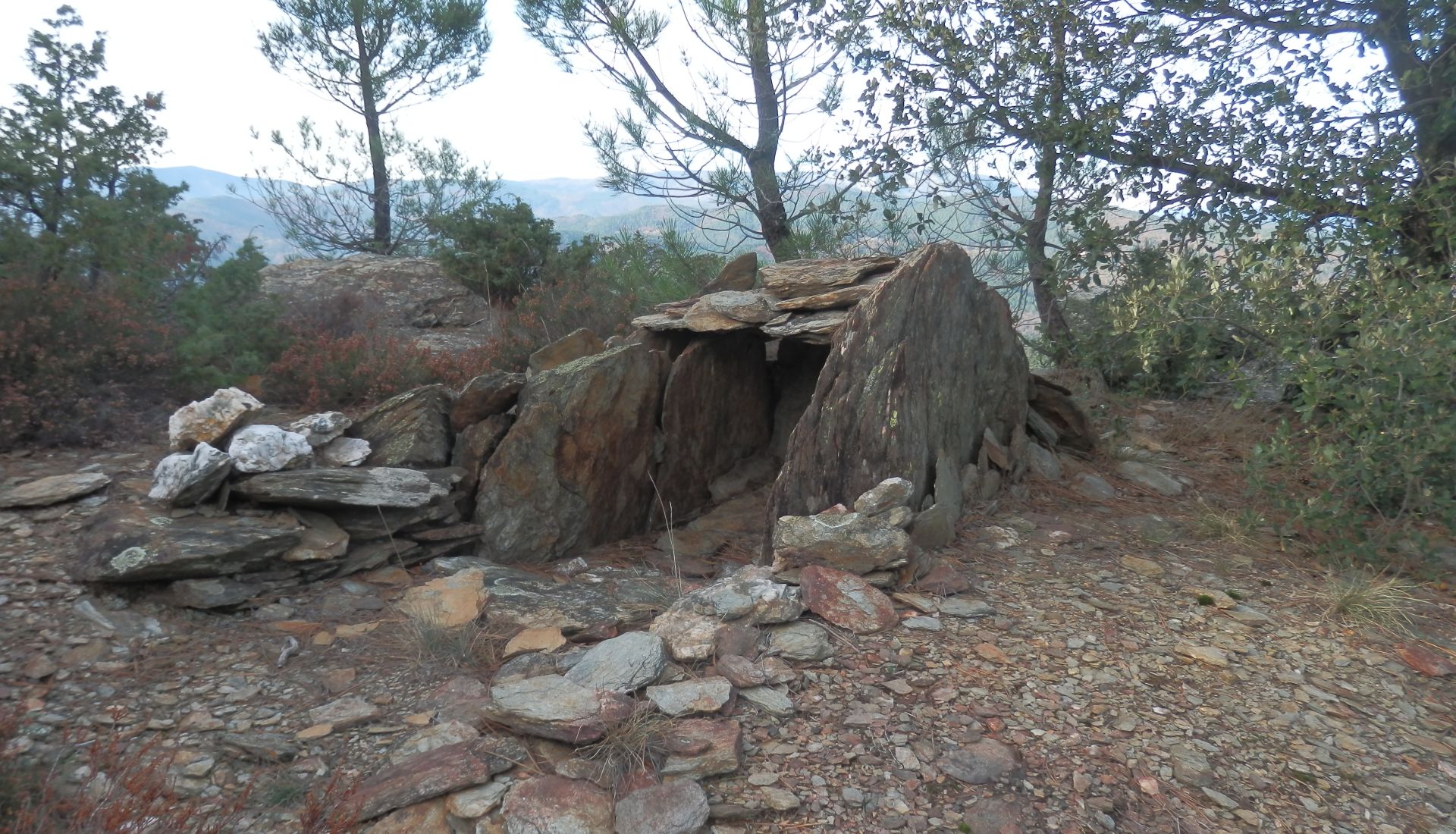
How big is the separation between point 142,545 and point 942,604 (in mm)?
3247

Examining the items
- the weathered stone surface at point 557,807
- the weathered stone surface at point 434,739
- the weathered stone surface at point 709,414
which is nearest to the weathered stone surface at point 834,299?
the weathered stone surface at point 709,414

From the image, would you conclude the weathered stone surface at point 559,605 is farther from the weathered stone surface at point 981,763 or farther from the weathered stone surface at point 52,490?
the weathered stone surface at point 52,490

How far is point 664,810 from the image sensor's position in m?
2.40

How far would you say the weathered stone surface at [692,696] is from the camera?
111 inches

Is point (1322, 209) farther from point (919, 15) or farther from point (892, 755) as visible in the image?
point (892, 755)

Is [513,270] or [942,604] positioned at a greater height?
[513,270]

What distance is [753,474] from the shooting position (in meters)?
5.93

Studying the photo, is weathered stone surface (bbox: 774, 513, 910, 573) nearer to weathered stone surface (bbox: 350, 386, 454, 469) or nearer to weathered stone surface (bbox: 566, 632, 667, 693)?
weathered stone surface (bbox: 566, 632, 667, 693)

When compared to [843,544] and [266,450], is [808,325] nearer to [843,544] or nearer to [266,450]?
[843,544]

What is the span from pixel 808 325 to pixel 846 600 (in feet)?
5.98

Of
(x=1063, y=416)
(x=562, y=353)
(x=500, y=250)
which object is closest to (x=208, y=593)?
(x=562, y=353)

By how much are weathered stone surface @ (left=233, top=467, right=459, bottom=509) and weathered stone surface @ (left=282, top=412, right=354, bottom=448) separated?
0.29 m

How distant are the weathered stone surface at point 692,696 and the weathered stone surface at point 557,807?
0.37 m

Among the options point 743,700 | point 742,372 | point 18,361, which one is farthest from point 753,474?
point 18,361
